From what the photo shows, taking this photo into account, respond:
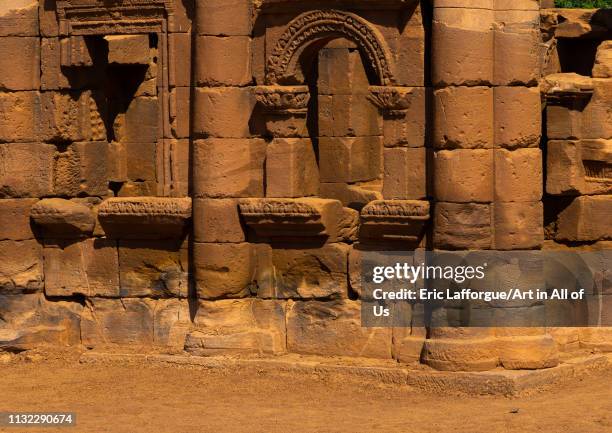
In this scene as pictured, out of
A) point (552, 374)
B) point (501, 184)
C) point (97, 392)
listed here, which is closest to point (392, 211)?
point (501, 184)

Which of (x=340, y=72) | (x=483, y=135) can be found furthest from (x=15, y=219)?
(x=483, y=135)

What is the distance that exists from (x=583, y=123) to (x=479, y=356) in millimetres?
3267

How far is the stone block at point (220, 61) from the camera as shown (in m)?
18.3

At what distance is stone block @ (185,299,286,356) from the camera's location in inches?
725

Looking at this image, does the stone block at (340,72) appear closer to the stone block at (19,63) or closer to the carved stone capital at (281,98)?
the carved stone capital at (281,98)

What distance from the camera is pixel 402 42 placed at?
17.9 meters

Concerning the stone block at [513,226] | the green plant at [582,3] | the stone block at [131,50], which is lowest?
the stone block at [513,226]

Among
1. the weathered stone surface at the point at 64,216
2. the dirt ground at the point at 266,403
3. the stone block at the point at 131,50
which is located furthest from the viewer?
the stone block at the point at 131,50

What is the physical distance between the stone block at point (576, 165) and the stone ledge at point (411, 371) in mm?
1865

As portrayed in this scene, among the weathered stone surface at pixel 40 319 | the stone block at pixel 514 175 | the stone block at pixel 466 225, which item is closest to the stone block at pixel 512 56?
the stone block at pixel 514 175

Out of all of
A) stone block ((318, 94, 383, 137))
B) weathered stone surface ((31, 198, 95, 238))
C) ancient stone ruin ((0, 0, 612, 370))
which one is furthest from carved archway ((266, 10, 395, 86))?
weathered stone surface ((31, 198, 95, 238))

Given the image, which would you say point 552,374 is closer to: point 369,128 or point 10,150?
point 369,128

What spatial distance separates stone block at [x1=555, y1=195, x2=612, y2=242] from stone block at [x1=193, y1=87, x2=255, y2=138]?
380 cm

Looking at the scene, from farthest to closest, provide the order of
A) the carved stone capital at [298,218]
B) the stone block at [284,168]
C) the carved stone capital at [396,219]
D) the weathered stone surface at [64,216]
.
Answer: the weathered stone surface at [64,216]
the stone block at [284,168]
the carved stone capital at [298,218]
the carved stone capital at [396,219]
